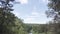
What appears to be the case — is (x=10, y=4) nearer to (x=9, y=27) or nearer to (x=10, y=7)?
(x=10, y=7)

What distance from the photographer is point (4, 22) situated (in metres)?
18.7

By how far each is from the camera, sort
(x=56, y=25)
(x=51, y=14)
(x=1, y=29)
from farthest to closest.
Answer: (x=51, y=14)
(x=56, y=25)
(x=1, y=29)

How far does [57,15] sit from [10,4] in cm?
567

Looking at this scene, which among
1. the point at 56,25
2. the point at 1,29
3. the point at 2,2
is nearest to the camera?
the point at 1,29

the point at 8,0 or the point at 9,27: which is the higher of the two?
the point at 8,0

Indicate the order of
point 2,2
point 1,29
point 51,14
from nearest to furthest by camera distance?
point 1,29
point 2,2
point 51,14

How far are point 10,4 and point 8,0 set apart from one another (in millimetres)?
435

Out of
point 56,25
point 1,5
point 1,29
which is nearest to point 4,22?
point 1,29

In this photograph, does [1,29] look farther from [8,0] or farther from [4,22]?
[8,0]

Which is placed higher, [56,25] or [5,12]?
[5,12]

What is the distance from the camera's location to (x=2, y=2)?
1988 centimetres

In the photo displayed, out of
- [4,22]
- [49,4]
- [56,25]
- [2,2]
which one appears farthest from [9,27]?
[49,4]

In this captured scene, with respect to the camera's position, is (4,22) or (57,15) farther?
(57,15)

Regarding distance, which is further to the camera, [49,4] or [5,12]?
[49,4]
